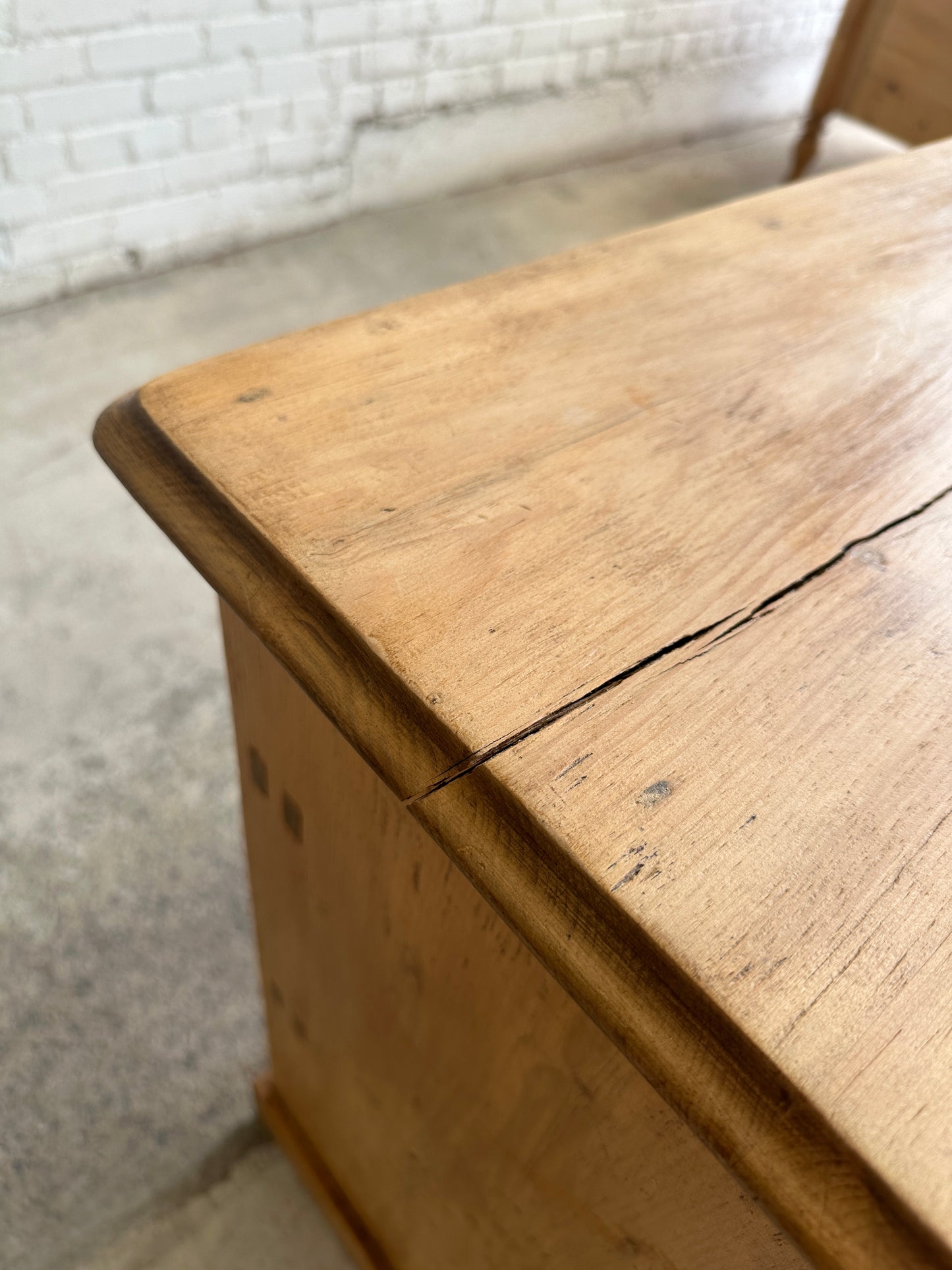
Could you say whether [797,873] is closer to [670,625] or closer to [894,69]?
[670,625]

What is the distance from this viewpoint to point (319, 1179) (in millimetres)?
848

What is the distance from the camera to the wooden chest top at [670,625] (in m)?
0.27

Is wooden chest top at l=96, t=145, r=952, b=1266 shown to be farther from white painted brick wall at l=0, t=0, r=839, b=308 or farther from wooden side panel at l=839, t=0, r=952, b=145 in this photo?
wooden side panel at l=839, t=0, r=952, b=145

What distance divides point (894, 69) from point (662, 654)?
7.65 feet

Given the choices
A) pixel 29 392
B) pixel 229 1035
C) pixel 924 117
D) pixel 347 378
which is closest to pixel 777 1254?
pixel 347 378

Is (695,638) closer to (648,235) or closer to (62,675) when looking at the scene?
(648,235)

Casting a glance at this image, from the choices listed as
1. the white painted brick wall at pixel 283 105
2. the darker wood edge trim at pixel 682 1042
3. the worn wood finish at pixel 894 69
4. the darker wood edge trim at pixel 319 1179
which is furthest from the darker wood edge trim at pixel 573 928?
the worn wood finish at pixel 894 69

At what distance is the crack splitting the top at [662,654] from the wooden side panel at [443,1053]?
13cm

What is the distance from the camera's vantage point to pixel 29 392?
5.28 ft

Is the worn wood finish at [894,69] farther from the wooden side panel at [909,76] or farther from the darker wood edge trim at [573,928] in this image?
the darker wood edge trim at [573,928]

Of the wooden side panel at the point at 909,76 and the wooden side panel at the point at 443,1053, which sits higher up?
the wooden side panel at the point at 909,76

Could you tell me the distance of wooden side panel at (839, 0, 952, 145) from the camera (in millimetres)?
2006

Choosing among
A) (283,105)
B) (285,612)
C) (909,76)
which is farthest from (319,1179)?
(909,76)

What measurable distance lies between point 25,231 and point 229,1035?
1408mm
